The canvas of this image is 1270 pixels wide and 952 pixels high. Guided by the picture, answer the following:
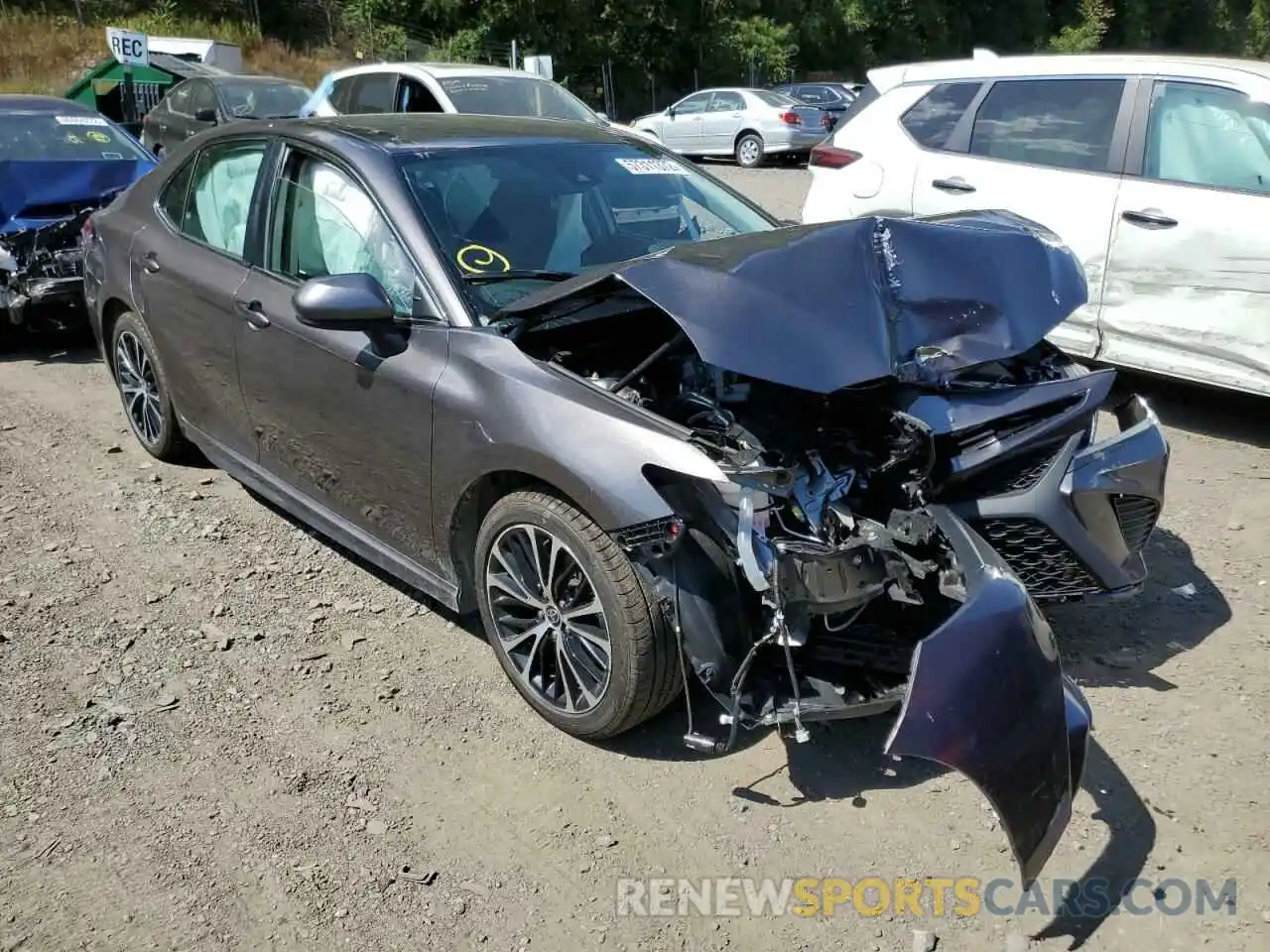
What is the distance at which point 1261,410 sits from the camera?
6.27 meters

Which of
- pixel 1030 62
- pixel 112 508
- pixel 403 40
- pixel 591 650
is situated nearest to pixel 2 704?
pixel 112 508

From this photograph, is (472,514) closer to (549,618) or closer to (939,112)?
(549,618)

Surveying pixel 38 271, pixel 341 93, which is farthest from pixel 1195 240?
pixel 341 93

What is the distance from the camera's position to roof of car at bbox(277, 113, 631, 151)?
159 inches

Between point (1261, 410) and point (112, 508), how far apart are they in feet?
19.8

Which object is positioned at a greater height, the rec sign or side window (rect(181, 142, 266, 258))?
the rec sign

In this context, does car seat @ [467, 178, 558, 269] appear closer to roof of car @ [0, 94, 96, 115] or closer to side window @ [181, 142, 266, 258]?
side window @ [181, 142, 266, 258]

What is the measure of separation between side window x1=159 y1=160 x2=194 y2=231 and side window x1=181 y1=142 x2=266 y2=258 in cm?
4

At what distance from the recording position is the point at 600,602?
3.10 metres

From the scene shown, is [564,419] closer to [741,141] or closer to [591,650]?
[591,650]

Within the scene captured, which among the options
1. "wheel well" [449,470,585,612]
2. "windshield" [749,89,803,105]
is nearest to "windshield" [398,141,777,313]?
"wheel well" [449,470,585,612]

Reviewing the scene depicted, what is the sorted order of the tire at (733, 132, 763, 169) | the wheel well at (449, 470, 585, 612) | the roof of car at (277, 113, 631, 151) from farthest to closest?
the tire at (733, 132, 763, 169), the roof of car at (277, 113, 631, 151), the wheel well at (449, 470, 585, 612)

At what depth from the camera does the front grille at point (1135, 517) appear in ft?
11.1

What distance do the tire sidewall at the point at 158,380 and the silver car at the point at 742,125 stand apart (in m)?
14.2
